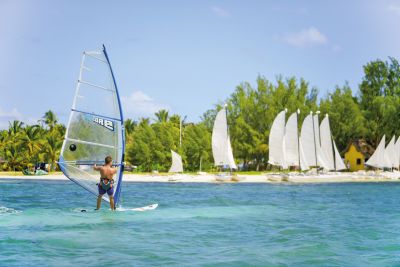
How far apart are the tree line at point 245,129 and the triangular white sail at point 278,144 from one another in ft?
27.2

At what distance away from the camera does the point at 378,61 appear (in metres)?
91.2

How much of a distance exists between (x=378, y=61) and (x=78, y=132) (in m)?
78.7

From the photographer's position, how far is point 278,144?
70438 millimetres

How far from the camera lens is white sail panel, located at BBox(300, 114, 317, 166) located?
71375mm

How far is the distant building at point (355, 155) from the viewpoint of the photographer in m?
86.6

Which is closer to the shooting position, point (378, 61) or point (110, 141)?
point (110, 141)

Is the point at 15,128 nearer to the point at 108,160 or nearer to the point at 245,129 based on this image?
the point at 245,129

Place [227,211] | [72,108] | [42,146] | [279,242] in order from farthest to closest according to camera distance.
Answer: [42,146]
[227,211]
[72,108]
[279,242]

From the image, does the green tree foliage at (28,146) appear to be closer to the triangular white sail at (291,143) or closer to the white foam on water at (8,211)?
the triangular white sail at (291,143)

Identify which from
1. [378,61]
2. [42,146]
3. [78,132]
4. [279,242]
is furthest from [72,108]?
[378,61]

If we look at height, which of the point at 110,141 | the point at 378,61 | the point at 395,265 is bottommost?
the point at 395,265

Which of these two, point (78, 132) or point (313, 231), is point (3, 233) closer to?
point (78, 132)

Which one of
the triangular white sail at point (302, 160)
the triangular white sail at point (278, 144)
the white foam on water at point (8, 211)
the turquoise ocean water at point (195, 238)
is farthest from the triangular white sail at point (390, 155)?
the white foam on water at point (8, 211)

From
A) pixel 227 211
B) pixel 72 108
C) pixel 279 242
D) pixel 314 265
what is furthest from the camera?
pixel 227 211
